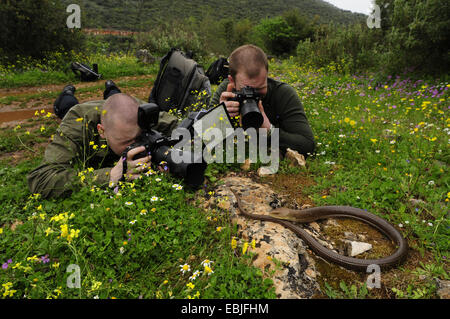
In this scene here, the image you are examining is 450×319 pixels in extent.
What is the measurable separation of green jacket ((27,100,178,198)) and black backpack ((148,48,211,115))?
1.76 m

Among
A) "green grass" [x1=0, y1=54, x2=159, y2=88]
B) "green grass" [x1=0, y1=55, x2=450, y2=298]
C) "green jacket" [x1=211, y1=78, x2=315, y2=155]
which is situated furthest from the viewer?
"green grass" [x1=0, y1=54, x2=159, y2=88]

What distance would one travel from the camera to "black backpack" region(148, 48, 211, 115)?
468 centimetres

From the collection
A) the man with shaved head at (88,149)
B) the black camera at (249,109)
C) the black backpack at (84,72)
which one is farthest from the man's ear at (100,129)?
the black backpack at (84,72)

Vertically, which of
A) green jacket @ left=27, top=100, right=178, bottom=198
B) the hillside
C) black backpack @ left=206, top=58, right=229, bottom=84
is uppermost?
the hillside

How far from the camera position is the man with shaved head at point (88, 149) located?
2543 millimetres

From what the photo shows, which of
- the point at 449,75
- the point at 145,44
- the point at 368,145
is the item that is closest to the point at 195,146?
the point at 368,145

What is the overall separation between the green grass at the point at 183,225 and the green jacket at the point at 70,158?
0.44ft

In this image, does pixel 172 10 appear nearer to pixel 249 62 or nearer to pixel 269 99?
pixel 269 99

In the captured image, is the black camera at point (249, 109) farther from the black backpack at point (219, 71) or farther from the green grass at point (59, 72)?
the green grass at point (59, 72)

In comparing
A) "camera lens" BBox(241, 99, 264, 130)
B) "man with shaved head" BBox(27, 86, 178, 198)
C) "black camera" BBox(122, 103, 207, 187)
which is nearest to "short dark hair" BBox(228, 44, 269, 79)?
"camera lens" BBox(241, 99, 264, 130)

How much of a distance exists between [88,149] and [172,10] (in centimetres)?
5399

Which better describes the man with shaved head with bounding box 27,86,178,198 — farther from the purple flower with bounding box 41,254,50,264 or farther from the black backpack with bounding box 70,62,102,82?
the black backpack with bounding box 70,62,102,82

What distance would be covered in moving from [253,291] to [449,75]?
6837 millimetres

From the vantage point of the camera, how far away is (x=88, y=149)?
3004 millimetres
